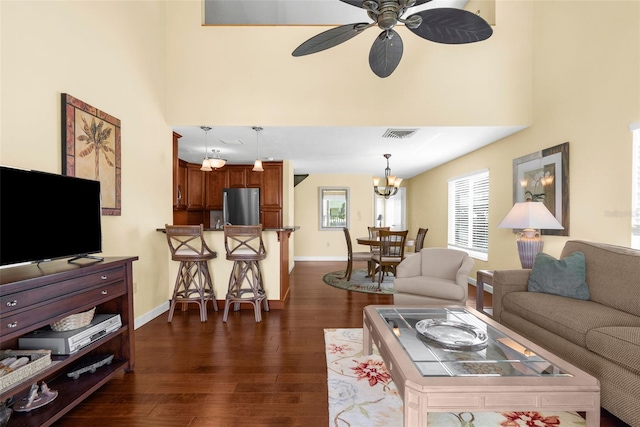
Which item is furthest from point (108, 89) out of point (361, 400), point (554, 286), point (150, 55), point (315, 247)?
point (315, 247)

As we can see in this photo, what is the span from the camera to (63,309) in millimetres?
1596

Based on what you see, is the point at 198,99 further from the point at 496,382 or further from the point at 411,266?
the point at 496,382

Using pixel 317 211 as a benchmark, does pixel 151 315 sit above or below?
below

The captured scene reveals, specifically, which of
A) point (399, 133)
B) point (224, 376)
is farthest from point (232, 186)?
point (224, 376)

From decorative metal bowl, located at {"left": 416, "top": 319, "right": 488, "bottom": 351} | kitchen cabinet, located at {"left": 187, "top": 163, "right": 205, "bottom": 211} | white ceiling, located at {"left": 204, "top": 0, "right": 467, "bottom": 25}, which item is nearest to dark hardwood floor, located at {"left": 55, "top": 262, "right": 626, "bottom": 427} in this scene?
decorative metal bowl, located at {"left": 416, "top": 319, "right": 488, "bottom": 351}

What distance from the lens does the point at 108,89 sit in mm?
2717

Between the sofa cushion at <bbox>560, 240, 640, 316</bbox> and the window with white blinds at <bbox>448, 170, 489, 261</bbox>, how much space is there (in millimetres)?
2361

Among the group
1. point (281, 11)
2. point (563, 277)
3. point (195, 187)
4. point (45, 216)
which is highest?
point (281, 11)

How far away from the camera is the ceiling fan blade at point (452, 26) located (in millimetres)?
1800

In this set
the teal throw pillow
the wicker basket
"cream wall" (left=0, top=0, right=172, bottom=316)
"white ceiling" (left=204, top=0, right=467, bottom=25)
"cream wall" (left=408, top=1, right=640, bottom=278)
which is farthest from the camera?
"white ceiling" (left=204, top=0, right=467, bottom=25)

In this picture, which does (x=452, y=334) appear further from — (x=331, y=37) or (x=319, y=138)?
(x=319, y=138)

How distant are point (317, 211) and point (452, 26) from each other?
6.35 metres

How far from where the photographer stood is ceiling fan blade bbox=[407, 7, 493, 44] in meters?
1.80

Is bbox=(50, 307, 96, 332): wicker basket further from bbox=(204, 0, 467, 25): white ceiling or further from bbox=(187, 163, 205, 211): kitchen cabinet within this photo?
bbox=(204, 0, 467, 25): white ceiling
